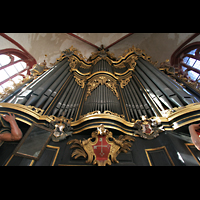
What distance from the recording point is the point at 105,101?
4188 millimetres

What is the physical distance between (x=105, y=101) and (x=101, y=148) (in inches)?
62.7

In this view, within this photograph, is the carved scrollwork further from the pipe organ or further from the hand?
the hand

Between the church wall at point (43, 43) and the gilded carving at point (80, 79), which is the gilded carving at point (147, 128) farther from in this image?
the church wall at point (43, 43)

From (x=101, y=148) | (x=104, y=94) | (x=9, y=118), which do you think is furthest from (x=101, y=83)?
(x=9, y=118)

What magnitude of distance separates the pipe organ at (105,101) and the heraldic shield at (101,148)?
0.86ft

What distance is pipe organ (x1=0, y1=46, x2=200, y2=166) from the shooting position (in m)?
3.30

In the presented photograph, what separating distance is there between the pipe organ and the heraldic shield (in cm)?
26

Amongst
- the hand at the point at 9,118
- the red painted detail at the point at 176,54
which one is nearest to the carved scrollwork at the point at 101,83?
the hand at the point at 9,118

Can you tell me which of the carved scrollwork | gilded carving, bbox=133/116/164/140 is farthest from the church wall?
gilded carving, bbox=133/116/164/140

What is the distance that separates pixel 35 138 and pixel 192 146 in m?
3.22

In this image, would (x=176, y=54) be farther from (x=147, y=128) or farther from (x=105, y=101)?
(x=147, y=128)

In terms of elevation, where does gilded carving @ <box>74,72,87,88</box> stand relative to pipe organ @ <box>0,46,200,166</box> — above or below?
above
